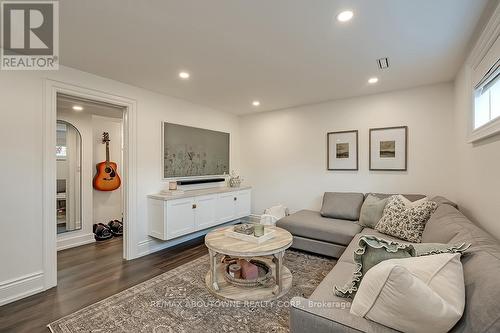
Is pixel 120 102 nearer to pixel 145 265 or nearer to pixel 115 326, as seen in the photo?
pixel 145 265

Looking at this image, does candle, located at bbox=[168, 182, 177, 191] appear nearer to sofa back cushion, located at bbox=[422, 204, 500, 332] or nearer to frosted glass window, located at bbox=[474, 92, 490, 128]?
sofa back cushion, located at bbox=[422, 204, 500, 332]

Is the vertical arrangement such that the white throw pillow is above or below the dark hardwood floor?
above

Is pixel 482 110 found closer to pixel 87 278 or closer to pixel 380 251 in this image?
pixel 380 251

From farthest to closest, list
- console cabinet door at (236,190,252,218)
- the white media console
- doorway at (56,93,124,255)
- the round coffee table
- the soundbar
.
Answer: console cabinet door at (236,190,252,218), the soundbar, doorway at (56,93,124,255), the white media console, the round coffee table

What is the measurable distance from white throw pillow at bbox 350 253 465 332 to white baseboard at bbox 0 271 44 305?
2940mm

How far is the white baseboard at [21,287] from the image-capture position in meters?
2.10

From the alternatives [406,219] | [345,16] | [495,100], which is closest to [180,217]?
[406,219]

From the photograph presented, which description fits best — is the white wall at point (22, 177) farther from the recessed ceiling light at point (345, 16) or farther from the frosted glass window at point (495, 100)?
the frosted glass window at point (495, 100)

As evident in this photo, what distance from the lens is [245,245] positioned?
83.6 inches

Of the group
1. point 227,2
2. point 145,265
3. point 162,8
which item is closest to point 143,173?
point 145,265

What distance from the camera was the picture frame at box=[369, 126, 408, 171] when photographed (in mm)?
3304

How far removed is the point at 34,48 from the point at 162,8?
147cm

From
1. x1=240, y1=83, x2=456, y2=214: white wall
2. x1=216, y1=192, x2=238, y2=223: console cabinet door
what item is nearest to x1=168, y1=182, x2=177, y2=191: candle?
x1=216, y1=192, x2=238, y2=223: console cabinet door

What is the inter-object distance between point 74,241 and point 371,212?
4.46 meters
